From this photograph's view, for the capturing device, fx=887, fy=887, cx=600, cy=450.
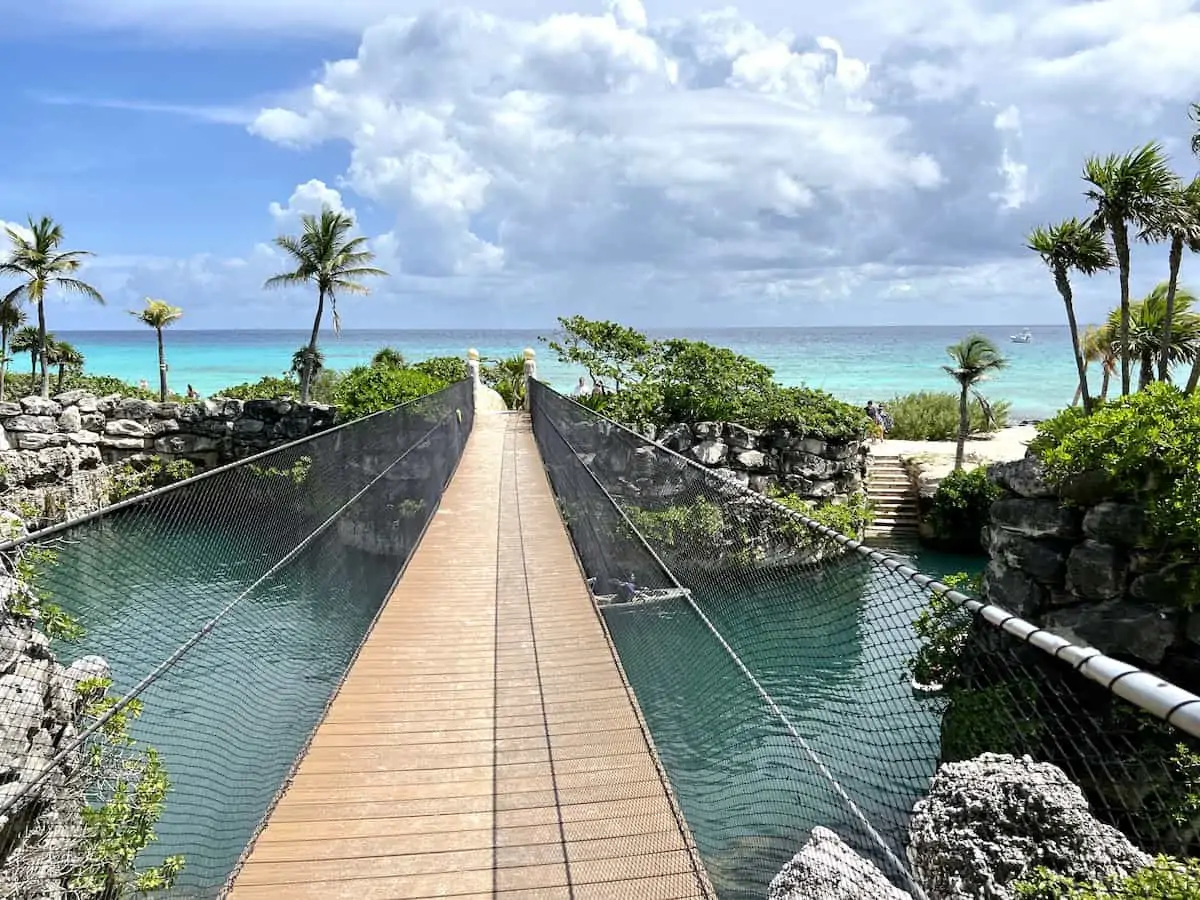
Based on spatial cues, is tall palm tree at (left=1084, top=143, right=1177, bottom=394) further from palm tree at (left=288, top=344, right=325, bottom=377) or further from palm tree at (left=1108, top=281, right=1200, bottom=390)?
palm tree at (left=288, top=344, right=325, bottom=377)

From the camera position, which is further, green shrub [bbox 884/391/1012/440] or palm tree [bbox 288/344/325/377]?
palm tree [bbox 288/344/325/377]

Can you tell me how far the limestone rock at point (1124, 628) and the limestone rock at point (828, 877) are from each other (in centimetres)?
479

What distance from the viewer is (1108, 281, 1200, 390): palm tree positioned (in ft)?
68.9

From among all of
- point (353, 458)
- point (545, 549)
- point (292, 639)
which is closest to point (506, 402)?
point (545, 549)

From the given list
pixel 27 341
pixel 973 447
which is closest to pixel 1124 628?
pixel 973 447

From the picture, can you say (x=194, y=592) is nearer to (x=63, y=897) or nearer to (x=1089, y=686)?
(x=63, y=897)

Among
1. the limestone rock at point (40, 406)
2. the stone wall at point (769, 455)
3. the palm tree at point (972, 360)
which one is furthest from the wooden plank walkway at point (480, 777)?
the palm tree at point (972, 360)

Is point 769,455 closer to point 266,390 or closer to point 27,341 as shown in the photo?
point 266,390

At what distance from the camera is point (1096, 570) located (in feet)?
25.2

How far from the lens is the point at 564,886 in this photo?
3715 millimetres

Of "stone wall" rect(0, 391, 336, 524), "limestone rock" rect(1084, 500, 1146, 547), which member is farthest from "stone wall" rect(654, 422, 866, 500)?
"stone wall" rect(0, 391, 336, 524)

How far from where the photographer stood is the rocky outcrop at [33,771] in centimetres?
318

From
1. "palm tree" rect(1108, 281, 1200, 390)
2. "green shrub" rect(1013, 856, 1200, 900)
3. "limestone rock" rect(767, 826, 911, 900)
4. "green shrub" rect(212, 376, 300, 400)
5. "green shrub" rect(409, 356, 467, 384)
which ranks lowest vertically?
"limestone rock" rect(767, 826, 911, 900)

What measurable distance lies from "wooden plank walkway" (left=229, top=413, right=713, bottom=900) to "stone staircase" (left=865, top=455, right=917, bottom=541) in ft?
55.7
